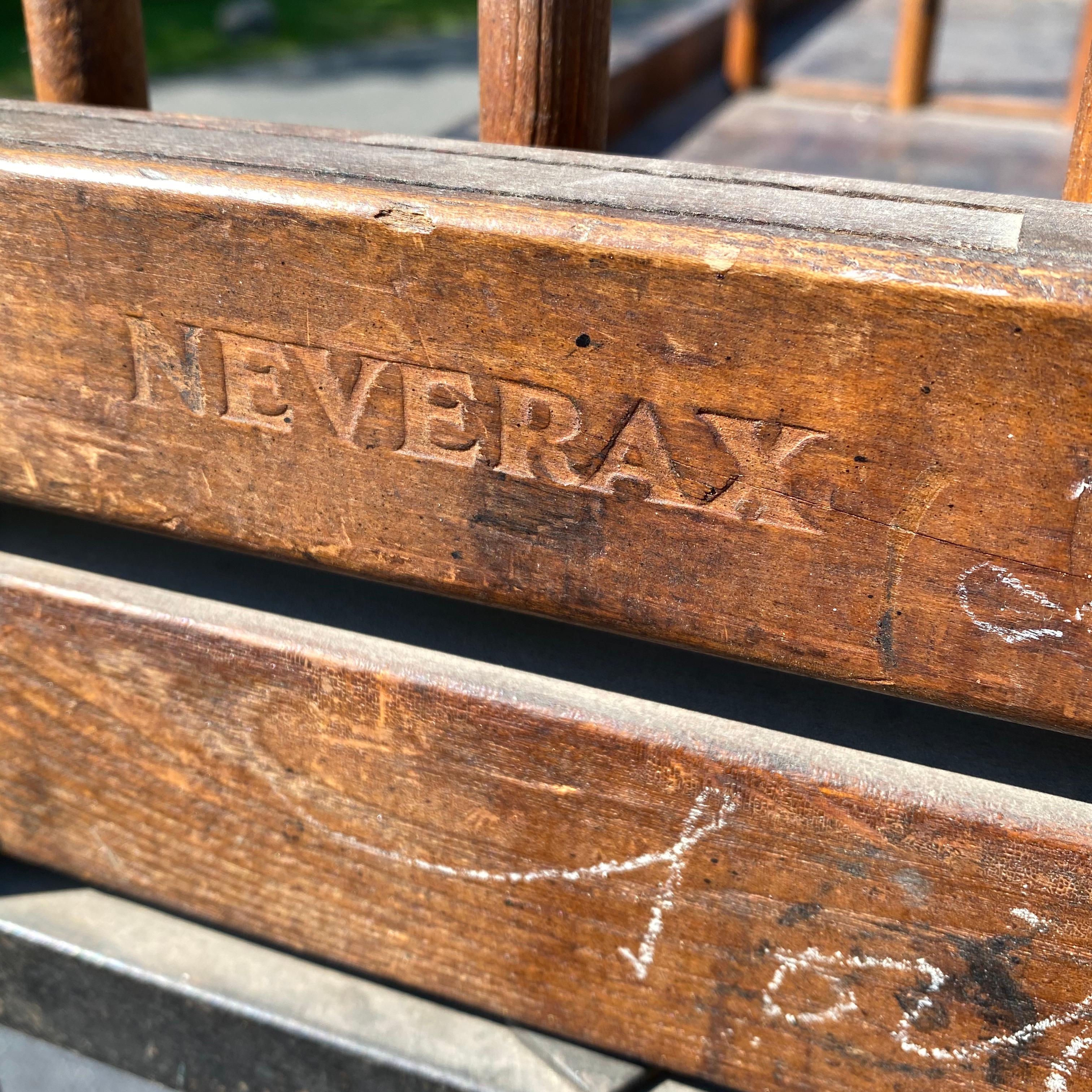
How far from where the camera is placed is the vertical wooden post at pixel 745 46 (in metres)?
2.51

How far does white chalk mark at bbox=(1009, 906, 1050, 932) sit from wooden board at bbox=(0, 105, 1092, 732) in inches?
5.6

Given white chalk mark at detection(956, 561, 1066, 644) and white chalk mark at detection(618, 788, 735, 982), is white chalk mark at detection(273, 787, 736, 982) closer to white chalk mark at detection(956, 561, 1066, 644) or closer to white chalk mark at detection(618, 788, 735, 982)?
white chalk mark at detection(618, 788, 735, 982)

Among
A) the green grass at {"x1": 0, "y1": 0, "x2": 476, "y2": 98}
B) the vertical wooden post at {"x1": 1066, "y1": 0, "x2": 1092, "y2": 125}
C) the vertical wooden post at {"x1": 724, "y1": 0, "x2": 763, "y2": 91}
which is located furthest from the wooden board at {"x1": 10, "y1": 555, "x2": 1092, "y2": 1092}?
the green grass at {"x1": 0, "y1": 0, "x2": 476, "y2": 98}

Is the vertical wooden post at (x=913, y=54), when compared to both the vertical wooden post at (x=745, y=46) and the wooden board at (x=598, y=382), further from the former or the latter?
the wooden board at (x=598, y=382)

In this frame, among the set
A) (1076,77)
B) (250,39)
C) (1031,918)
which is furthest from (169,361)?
(250,39)

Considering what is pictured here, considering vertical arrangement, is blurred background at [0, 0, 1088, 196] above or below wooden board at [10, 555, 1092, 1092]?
above

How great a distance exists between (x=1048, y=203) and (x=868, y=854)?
0.46 meters

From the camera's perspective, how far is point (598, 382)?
72 cm

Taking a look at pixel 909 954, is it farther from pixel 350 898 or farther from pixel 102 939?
pixel 102 939

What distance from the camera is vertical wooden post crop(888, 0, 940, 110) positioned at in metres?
2.29

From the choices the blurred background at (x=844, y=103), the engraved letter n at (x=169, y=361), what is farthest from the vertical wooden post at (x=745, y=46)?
the engraved letter n at (x=169, y=361)

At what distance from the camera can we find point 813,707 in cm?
86

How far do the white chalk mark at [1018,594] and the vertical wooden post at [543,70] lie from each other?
0.52 m

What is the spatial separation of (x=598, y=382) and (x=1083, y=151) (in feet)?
1.34
